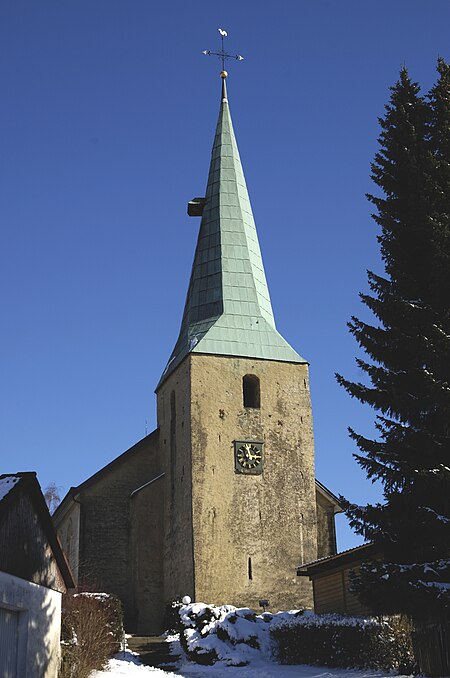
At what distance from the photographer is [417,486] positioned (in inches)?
632

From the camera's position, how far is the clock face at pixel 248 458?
3497cm

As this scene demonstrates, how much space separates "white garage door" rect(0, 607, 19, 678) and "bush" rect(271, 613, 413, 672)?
7.98 metres

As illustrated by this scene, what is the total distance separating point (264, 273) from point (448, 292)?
79.2 feet

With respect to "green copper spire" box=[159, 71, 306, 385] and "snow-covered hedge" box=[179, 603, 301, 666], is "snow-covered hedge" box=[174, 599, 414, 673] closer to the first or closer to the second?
"snow-covered hedge" box=[179, 603, 301, 666]

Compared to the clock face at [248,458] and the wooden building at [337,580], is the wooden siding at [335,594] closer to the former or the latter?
the wooden building at [337,580]

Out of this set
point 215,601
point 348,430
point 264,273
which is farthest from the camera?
point 264,273

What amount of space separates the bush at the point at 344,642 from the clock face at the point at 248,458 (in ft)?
30.1

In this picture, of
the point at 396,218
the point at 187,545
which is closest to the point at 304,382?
the point at 187,545

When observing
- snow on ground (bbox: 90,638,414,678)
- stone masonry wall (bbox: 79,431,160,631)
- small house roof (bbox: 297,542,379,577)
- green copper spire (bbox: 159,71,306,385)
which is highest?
green copper spire (bbox: 159,71,306,385)

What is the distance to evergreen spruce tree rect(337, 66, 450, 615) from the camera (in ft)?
51.7

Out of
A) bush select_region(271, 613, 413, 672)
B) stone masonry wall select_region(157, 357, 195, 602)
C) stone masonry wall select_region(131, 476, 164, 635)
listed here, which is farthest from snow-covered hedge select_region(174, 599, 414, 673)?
stone masonry wall select_region(131, 476, 164, 635)

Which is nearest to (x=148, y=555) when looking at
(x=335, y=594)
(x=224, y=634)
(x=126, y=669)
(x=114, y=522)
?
(x=114, y=522)

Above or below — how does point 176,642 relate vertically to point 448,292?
below

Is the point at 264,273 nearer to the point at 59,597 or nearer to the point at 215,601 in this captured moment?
the point at 215,601
